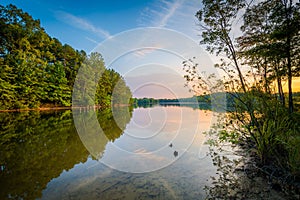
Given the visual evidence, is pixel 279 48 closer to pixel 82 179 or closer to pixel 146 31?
pixel 146 31

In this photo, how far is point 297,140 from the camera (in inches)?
94.3

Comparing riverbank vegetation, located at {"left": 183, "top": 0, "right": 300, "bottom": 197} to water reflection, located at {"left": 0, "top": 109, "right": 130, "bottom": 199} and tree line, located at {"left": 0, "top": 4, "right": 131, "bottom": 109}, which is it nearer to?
water reflection, located at {"left": 0, "top": 109, "right": 130, "bottom": 199}

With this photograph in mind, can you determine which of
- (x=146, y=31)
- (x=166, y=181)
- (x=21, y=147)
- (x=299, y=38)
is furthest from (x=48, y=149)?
(x=299, y=38)

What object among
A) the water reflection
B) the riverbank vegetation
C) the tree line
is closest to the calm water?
the water reflection

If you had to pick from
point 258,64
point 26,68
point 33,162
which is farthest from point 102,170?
point 26,68

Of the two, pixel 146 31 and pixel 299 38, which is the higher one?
pixel 146 31

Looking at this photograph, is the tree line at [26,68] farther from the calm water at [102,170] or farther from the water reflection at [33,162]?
the calm water at [102,170]

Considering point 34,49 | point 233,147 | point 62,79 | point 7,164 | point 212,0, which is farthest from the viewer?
point 62,79

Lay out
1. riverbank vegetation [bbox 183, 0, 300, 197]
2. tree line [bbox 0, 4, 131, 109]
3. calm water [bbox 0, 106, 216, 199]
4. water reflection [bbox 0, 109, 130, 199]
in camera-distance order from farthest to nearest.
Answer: tree line [bbox 0, 4, 131, 109] → riverbank vegetation [bbox 183, 0, 300, 197] → water reflection [bbox 0, 109, 130, 199] → calm water [bbox 0, 106, 216, 199]

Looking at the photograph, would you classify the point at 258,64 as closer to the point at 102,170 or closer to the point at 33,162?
the point at 102,170

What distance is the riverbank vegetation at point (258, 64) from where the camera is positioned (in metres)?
3.00

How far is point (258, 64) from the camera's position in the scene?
→ 11.3 feet

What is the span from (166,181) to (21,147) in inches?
205

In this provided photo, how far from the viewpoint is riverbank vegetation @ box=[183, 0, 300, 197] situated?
9.84 feet
